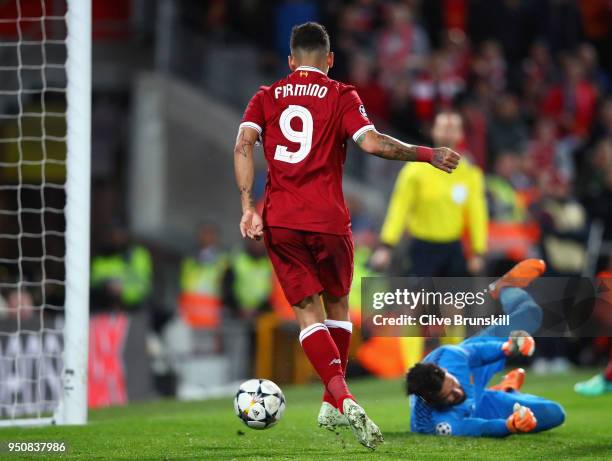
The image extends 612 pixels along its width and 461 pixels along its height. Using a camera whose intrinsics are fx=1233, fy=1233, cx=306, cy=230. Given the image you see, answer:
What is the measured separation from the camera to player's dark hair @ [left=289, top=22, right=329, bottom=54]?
22.6 feet

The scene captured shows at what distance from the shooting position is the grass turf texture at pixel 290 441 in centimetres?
650

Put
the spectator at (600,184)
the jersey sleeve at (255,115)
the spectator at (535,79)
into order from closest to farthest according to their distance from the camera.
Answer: the jersey sleeve at (255,115) < the spectator at (600,184) < the spectator at (535,79)

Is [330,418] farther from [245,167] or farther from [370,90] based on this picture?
[370,90]

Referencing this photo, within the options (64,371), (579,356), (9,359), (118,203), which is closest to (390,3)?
(118,203)

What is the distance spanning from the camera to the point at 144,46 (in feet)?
60.3

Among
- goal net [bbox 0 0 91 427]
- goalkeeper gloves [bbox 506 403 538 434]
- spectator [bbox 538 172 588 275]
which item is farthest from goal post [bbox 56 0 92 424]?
spectator [bbox 538 172 588 275]

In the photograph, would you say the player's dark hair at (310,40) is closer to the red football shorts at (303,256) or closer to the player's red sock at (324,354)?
the red football shorts at (303,256)

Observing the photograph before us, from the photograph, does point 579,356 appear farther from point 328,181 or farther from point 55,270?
point 328,181

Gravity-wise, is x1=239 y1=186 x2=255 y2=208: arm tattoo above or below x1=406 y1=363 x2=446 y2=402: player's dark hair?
above

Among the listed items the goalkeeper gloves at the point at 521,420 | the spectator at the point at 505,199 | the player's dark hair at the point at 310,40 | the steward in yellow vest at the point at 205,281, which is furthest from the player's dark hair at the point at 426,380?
the spectator at the point at 505,199

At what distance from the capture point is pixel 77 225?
8.52m

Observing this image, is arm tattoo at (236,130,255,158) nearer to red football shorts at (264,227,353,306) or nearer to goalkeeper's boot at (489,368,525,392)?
red football shorts at (264,227,353,306)

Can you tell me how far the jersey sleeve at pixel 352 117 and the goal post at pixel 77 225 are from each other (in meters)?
2.43

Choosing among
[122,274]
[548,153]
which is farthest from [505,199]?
[122,274]
